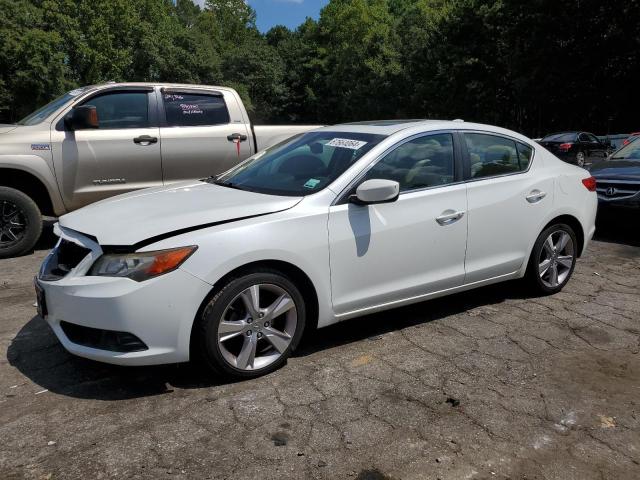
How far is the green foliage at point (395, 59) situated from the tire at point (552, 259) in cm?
3155

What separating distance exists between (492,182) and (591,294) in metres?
1.59

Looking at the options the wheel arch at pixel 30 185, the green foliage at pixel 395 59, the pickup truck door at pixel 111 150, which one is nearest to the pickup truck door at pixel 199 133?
the pickup truck door at pixel 111 150

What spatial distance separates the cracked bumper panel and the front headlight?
0.11 ft

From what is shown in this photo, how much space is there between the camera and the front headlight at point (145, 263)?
312 centimetres

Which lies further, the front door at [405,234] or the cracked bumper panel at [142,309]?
the front door at [405,234]

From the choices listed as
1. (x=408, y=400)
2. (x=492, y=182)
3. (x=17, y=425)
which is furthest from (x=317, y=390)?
(x=492, y=182)

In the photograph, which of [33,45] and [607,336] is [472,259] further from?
[33,45]

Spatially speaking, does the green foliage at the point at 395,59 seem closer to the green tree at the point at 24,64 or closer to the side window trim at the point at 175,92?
the green tree at the point at 24,64

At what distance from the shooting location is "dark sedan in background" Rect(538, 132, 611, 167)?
20.9m

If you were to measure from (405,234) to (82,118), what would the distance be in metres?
4.06

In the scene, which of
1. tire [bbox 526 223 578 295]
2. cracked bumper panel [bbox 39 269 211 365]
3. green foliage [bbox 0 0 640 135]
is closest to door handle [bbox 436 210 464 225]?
tire [bbox 526 223 578 295]

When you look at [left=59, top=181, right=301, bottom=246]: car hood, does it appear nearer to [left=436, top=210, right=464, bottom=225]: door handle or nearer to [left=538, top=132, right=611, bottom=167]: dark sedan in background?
[left=436, top=210, right=464, bottom=225]: door handle

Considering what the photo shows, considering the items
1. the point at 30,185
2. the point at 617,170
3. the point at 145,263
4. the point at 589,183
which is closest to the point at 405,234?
the point at 145,263

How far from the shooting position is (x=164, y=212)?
352cm
